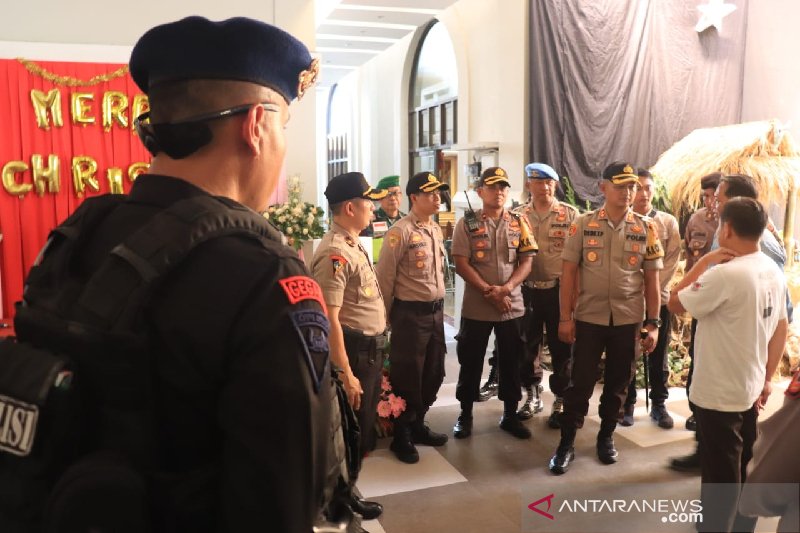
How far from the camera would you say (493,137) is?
23.2 ft

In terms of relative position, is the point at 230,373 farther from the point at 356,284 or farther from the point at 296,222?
the point at 296,222

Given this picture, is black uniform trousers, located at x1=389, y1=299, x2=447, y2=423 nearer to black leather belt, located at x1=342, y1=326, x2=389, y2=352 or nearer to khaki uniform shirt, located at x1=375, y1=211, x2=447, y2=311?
khaki uniform shirt, located at x1=375, y1=211, x2=447, y2=311

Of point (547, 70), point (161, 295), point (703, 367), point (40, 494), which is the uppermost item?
point (547, 70)

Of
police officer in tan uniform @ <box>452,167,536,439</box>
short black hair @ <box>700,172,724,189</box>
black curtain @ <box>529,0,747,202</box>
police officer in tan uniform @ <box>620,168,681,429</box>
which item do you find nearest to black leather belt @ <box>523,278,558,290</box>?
police officer in tan uniform @ <box>452,167,536,439</box>

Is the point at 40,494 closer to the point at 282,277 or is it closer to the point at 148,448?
the point at 148,448

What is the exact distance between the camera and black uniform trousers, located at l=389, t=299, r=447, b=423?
3.54m

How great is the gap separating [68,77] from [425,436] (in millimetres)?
3500

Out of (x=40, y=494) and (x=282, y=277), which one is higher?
(x=282, y=277)

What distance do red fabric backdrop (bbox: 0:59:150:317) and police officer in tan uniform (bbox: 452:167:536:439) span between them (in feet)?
8.87

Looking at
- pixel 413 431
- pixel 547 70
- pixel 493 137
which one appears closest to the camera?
pixel 413 431

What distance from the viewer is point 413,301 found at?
→ 11.6 ft

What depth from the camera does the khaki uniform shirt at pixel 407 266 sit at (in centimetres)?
352

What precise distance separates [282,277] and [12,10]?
4.71 metres

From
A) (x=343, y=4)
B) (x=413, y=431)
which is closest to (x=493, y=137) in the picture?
(x=343, y=4)
